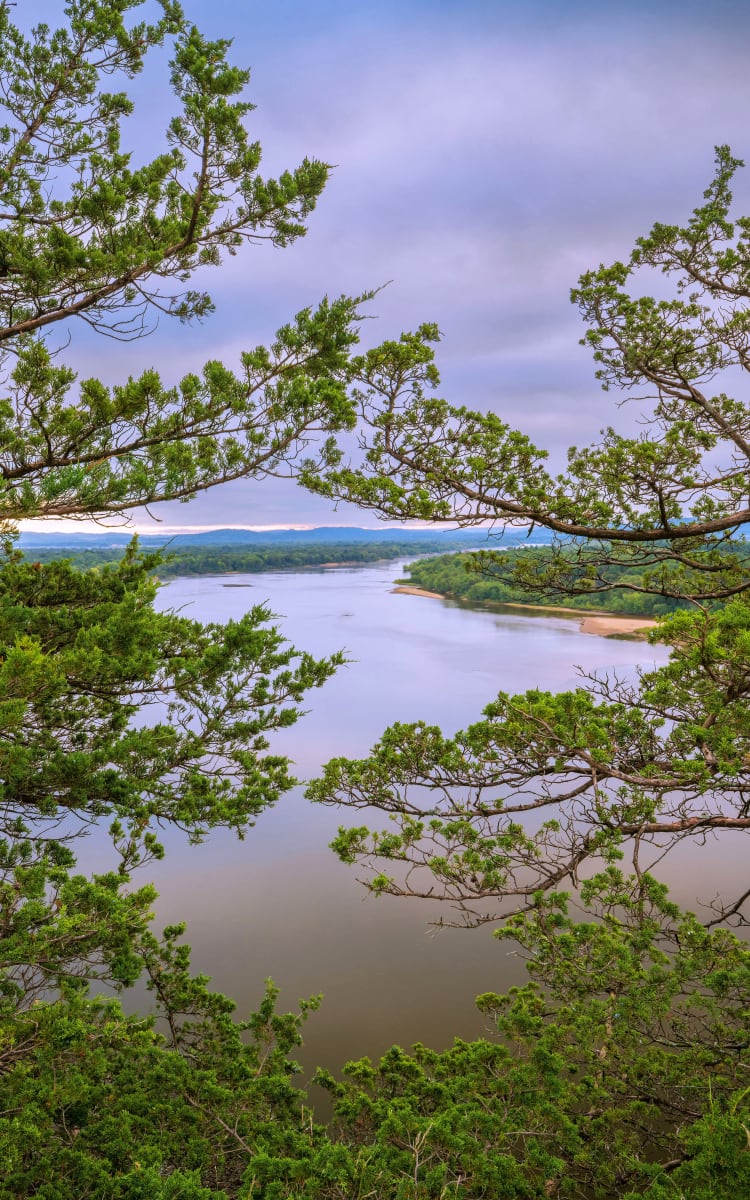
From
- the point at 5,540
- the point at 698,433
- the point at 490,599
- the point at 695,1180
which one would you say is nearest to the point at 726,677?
the point at 698,433

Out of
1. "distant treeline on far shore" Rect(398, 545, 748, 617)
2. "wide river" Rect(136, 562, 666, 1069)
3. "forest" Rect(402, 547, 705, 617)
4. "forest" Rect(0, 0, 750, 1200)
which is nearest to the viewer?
"forest" Rect(0, 0, 750, 1200)

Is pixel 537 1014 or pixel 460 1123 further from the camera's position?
pixel 537 1014

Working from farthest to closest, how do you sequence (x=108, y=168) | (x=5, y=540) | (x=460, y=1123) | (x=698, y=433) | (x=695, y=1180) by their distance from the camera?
(x=698, y=433), (x=108, y=168), (x=5, y=540), (x=460, y=1123), (x=695, y=1180)

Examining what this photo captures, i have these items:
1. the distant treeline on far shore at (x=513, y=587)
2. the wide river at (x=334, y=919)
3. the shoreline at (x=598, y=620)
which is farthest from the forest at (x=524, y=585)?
the wide river at (x=334, y=919)

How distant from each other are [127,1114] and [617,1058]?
266 centimetres

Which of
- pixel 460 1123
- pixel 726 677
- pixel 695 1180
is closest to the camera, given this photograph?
pixel 695 1180

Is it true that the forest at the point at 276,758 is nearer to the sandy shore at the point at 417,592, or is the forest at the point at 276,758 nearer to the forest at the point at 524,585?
the forest at the point at 524,585

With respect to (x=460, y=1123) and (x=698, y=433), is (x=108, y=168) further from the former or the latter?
(x=460, y=1123)

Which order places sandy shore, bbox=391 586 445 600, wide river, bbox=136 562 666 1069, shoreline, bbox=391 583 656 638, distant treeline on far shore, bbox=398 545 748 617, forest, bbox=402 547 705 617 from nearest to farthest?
forest, bbox=402 547 705 617, distant treeline on far shore, bbox=398 545 748 617, wide river, bbox=136 562 666 1069, shoreline, bbox=391 583 656 638, sandy shore, bbox=391 586 445 600

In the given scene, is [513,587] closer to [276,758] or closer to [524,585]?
[524,585]

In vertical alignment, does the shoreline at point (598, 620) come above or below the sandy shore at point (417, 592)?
below

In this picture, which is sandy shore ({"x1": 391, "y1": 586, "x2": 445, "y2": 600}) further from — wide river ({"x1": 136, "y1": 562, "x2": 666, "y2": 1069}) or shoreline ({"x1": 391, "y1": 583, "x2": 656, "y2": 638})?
wide river ({"x1": 136, "y1": 562, "x2": 666, "y2": 1069})

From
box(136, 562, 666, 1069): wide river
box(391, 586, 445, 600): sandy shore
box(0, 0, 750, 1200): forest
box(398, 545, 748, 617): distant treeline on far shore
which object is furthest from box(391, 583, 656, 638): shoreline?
box(0, 0, 750, 1200): forest

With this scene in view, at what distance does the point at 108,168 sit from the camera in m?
3.83
